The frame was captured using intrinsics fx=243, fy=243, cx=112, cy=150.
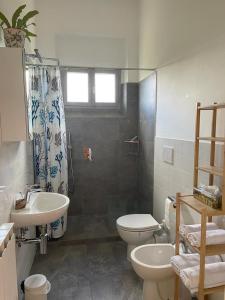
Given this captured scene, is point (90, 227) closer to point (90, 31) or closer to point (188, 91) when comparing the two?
point (188, 91)

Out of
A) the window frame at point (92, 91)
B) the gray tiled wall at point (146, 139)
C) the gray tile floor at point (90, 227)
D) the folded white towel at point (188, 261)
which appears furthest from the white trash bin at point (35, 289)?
the window frame at point (92, 91)

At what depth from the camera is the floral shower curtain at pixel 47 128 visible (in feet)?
9.12

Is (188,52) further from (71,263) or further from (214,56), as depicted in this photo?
(71,263)

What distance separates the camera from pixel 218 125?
172 centimetres

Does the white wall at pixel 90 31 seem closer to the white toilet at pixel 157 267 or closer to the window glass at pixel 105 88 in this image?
the window glass at pixel 105 88

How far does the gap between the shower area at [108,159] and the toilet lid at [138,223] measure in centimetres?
78

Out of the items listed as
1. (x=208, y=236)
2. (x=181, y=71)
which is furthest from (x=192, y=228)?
(x=181, y=71)

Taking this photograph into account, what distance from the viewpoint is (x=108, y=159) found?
368 centimetres

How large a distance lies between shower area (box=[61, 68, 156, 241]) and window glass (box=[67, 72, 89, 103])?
105mm

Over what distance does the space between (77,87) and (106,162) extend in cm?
121

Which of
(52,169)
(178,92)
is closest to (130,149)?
(52,169)

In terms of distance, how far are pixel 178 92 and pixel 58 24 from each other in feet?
6.84

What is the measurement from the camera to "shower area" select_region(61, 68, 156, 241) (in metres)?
3.52

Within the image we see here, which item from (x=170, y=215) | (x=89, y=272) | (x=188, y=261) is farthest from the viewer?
(x=89, y=272)
